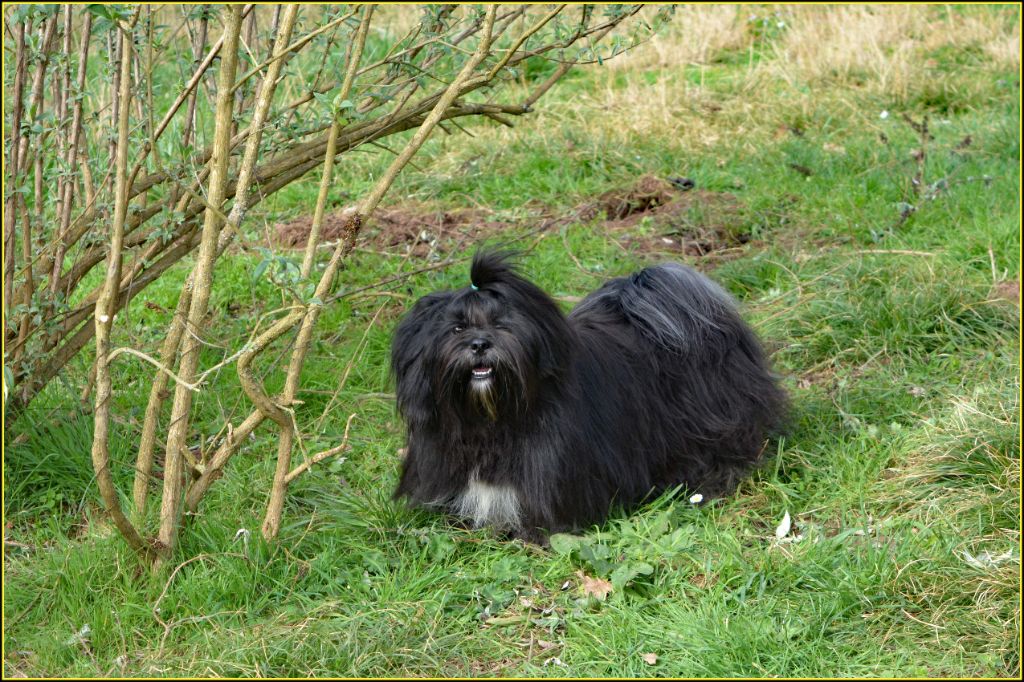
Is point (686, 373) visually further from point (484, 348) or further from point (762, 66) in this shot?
point (762, 66)

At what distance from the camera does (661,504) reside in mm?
4523

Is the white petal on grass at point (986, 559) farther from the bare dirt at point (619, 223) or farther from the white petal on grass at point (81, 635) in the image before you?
the bare dirt at point (619, 223)

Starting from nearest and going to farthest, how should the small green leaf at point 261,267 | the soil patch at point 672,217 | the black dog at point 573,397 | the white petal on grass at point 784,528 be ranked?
the small green leaf at point 261,267 < the black dog at point 573,397 < the white petal on grass at point 784,528 < the soil patch at point 672,217

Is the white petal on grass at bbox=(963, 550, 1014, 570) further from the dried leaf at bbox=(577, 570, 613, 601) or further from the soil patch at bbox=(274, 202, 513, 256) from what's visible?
the soil patch at bbox=(274, 202, 513, 256)

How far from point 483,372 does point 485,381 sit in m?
0.03

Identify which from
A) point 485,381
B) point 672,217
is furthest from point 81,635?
point 672,217

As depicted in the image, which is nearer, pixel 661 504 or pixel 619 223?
pixel 661 504

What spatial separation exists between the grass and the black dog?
14cm

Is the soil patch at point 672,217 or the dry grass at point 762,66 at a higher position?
the dry grass at point 762,66

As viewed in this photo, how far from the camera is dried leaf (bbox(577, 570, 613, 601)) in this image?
3914 mm

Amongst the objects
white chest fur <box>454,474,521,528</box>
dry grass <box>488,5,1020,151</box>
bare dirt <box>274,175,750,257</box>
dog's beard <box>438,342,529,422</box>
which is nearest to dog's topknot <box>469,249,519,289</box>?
dog's beard <box>438,342,529,422</box>

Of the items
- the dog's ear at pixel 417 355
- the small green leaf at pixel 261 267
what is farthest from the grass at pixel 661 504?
the small green leaf at pixel 261 267

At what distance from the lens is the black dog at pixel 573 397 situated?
13.3 ft

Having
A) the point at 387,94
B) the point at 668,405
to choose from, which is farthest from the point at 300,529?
the point at 387,94
